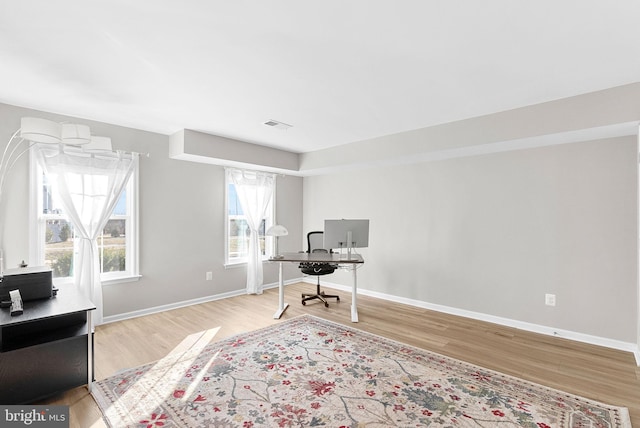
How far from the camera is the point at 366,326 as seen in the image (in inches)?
149

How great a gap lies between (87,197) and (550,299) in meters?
5.52

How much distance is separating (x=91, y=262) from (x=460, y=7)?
4.27 metres

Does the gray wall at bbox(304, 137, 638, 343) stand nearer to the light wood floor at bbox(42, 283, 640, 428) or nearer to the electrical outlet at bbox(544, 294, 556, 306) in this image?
the electrical outlet at bbox(544, 294, 556, 306)

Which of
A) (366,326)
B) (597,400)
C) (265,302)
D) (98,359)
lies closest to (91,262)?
(98,359)

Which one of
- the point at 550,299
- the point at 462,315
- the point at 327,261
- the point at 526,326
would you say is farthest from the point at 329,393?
the point at 550,299

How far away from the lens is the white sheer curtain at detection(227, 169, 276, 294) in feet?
17.0

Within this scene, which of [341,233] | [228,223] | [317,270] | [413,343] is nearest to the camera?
[413,343]

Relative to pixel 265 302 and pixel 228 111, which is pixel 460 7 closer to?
pixel 228 111

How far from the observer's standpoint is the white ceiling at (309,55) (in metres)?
1.76

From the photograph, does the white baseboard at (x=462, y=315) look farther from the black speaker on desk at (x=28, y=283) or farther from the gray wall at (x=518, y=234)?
the black speaker on desk at (x=28, y=283)

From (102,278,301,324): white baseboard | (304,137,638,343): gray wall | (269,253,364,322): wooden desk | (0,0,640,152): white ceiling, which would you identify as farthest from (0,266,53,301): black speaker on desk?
(304,137,638,343): gray wall

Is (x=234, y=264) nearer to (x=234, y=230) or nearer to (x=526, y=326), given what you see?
(x=234, y=230)

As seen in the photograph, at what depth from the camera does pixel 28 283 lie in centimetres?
243

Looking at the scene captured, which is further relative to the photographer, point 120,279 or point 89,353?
point 120,279
